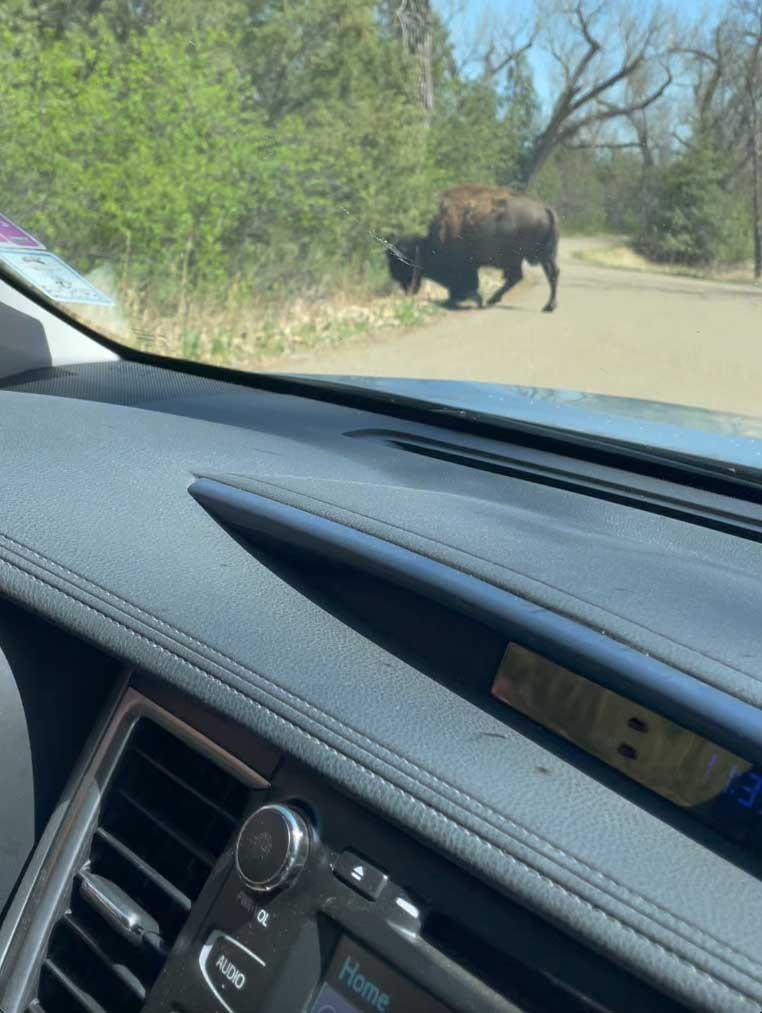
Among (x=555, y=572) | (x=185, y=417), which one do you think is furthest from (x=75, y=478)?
(x=555, y=572)

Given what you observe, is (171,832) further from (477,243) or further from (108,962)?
(477,243)

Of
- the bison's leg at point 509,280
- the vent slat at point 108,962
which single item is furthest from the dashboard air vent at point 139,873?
the bison's leg at point 509,280

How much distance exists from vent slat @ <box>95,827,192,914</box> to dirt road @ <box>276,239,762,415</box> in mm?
1566

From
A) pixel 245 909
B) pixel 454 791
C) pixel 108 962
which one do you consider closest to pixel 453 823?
pixel 454 791

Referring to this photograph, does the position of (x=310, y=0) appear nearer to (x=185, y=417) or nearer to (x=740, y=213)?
(x=185, y=417)

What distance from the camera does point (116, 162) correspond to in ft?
12.7

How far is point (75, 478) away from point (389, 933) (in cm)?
131

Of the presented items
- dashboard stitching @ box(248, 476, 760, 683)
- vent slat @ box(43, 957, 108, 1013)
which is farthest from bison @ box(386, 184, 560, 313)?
vent slat @ box(43, 957, 108, 1013)

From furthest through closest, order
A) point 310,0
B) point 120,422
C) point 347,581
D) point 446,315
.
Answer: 1. point 310,0
2. point 446,315
3. point 120,422
4. point 347,581

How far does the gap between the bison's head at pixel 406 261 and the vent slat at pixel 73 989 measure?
195 centimetres

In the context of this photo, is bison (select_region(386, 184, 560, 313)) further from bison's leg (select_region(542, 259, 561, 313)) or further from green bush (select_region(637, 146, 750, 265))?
green bush (select_region(637, 146, 750, 265))

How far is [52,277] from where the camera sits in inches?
134

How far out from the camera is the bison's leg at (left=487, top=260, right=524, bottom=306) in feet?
9.29

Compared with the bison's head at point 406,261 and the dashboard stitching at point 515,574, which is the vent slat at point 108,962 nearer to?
the dashboard stitching at point 515,574
